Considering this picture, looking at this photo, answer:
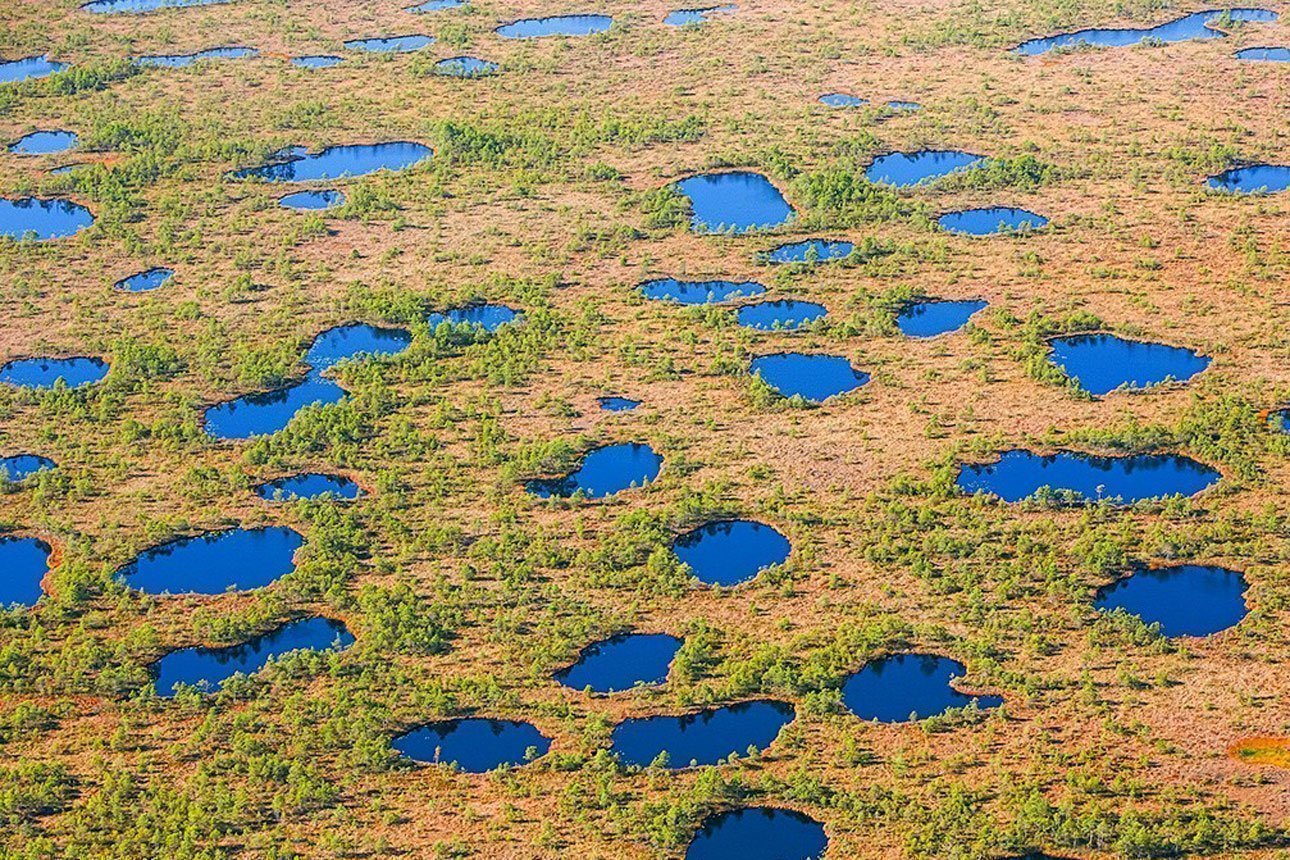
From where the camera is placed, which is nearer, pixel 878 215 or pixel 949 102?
pixel 878 215

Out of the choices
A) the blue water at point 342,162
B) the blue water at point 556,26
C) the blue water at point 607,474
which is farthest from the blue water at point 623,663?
the blue water at point 556,26

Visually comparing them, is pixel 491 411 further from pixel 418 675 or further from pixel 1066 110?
pixel 1066 110

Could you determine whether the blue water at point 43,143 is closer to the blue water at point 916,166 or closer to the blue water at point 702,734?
the blue water at point 916,166

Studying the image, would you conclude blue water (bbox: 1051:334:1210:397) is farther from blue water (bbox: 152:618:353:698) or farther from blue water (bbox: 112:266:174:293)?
blue water (bbox: 112:266:174:293)

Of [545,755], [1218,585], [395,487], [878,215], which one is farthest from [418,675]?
[878,215]

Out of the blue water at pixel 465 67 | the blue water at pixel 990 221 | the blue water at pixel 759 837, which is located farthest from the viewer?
the blue water at pixel 465 67

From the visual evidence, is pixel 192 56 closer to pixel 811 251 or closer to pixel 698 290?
pixel 698 290

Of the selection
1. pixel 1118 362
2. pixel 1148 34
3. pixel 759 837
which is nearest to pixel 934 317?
pixel 1118 362

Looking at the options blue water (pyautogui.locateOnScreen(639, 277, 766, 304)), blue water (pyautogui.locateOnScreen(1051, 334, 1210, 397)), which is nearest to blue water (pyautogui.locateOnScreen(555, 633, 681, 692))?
blue water (pyautogui.locateOnScreen(1051, 334, 1210, 397))
